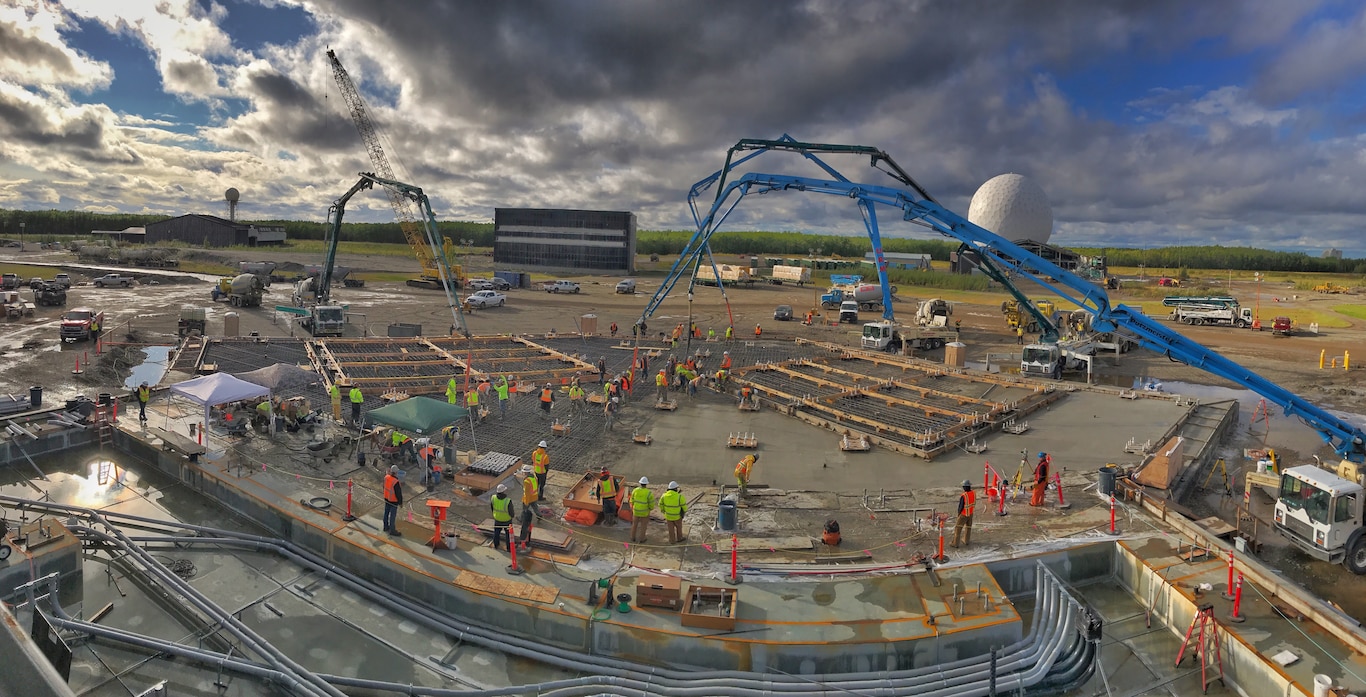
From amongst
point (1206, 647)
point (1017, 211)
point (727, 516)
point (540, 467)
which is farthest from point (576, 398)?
point (1017, 211)

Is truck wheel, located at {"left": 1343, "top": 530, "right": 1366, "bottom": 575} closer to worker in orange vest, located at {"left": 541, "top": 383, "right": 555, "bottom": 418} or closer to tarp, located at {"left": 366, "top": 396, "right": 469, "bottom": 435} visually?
tarp, located at {"left": 366, "top": 396, "right": 469, "bottom": 435}

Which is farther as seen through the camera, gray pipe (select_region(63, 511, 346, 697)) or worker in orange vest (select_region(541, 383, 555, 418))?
worker in orange vest (select_region(541, 383, 555, 418))

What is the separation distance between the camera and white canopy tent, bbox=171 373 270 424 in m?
18.2

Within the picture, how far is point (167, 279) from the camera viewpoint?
71.6m

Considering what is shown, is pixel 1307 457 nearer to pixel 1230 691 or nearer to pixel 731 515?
pixel 1230 691

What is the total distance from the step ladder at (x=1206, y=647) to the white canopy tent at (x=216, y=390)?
67.8ft

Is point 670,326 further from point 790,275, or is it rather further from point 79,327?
point 790,275

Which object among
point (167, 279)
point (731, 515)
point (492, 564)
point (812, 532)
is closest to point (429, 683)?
point (492, 564)

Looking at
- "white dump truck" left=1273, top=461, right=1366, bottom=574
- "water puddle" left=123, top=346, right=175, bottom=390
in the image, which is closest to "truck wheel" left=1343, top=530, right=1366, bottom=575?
"white dump truck" left=1273, top=461, right=1366, bottom=574

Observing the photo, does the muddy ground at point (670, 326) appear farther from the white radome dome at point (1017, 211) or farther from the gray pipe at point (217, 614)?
the gray pipe at point (217, 614)

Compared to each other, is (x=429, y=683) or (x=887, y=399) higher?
(x=887, y=399)

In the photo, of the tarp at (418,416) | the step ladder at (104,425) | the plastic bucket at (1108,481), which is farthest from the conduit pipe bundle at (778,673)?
the step ladder at (104,425)

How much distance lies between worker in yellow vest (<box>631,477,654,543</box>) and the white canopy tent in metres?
11.5

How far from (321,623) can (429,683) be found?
2.61 m
